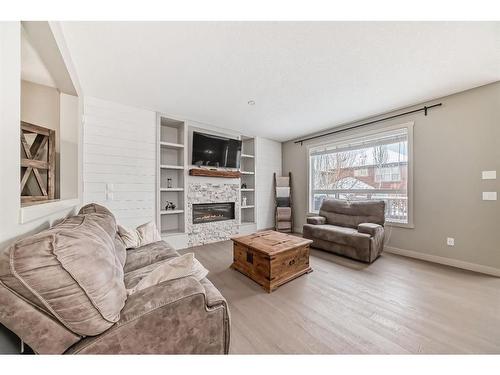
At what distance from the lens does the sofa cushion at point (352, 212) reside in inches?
129

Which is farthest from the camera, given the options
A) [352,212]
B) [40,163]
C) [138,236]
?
[352,212]

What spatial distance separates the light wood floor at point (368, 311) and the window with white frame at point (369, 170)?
1241mm

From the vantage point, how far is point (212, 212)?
420 centimetres

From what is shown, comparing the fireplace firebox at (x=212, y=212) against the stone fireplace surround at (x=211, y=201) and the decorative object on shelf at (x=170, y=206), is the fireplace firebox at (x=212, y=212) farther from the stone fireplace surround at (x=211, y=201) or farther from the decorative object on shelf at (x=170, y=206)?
the decorative object on shelf at (x=170, y=206)

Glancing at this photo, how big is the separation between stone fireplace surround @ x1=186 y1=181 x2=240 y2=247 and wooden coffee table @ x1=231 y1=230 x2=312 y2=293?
1.43 meters

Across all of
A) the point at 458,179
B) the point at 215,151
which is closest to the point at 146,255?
the point at 215,151

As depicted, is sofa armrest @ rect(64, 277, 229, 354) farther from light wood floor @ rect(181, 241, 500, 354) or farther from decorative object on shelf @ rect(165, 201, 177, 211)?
decorative object on shelf @ rect(165, 201, 177, 211)

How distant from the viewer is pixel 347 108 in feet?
10.7

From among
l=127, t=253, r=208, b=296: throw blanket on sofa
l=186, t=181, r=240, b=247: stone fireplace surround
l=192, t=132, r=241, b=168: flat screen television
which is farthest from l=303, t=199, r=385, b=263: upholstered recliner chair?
l=127, t=253, r=208, b=296: throw blanket on sofa

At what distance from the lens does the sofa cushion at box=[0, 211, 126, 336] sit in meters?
0.71

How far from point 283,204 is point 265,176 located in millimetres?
900

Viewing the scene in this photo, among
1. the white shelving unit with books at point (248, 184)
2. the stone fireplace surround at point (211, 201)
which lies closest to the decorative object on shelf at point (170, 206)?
the stone fireplace surround at point (211, 201)

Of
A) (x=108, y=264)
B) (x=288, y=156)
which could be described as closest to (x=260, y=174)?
(x=288, y=156)

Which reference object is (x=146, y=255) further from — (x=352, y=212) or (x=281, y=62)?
(x=352, y=212)
